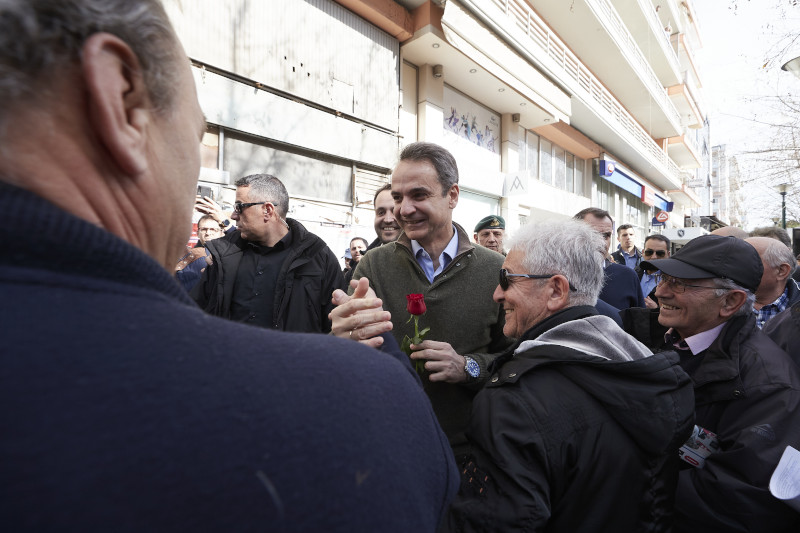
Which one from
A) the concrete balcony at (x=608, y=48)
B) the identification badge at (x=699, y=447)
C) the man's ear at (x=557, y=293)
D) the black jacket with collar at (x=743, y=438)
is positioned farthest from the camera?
the concrete balcony at (x=608, y=48)

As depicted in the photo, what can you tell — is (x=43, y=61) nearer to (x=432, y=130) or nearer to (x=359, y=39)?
(x=359, y=39)

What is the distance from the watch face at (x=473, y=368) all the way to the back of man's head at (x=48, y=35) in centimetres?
170

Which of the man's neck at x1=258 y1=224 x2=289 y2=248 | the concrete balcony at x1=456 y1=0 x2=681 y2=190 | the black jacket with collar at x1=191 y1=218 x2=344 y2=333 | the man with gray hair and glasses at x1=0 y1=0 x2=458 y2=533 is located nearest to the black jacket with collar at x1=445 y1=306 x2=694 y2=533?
the man with gray hair and glasses at x1=0 y1=0 x2=458 y2=533

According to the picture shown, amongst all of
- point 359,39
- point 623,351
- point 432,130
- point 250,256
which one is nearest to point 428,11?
Result: point 359,39

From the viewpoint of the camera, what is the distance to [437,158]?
2.50 meters

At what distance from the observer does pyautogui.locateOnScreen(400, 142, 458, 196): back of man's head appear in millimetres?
2498

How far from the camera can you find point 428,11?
30.8 ft

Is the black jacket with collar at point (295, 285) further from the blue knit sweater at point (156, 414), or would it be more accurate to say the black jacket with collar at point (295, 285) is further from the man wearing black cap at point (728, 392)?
the blue knit sweater at point (156, 414)

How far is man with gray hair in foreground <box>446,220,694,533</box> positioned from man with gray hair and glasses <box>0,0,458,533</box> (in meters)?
0.81

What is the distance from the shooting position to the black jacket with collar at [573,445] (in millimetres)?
1358

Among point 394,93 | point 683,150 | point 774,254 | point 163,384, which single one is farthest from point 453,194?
point 683,150

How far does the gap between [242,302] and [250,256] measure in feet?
1.35

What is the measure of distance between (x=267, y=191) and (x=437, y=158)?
1733 millimetres

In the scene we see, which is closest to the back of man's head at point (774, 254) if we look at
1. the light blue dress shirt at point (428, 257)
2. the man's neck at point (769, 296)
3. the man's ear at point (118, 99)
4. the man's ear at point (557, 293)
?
the man's neck at point (769, 296)
